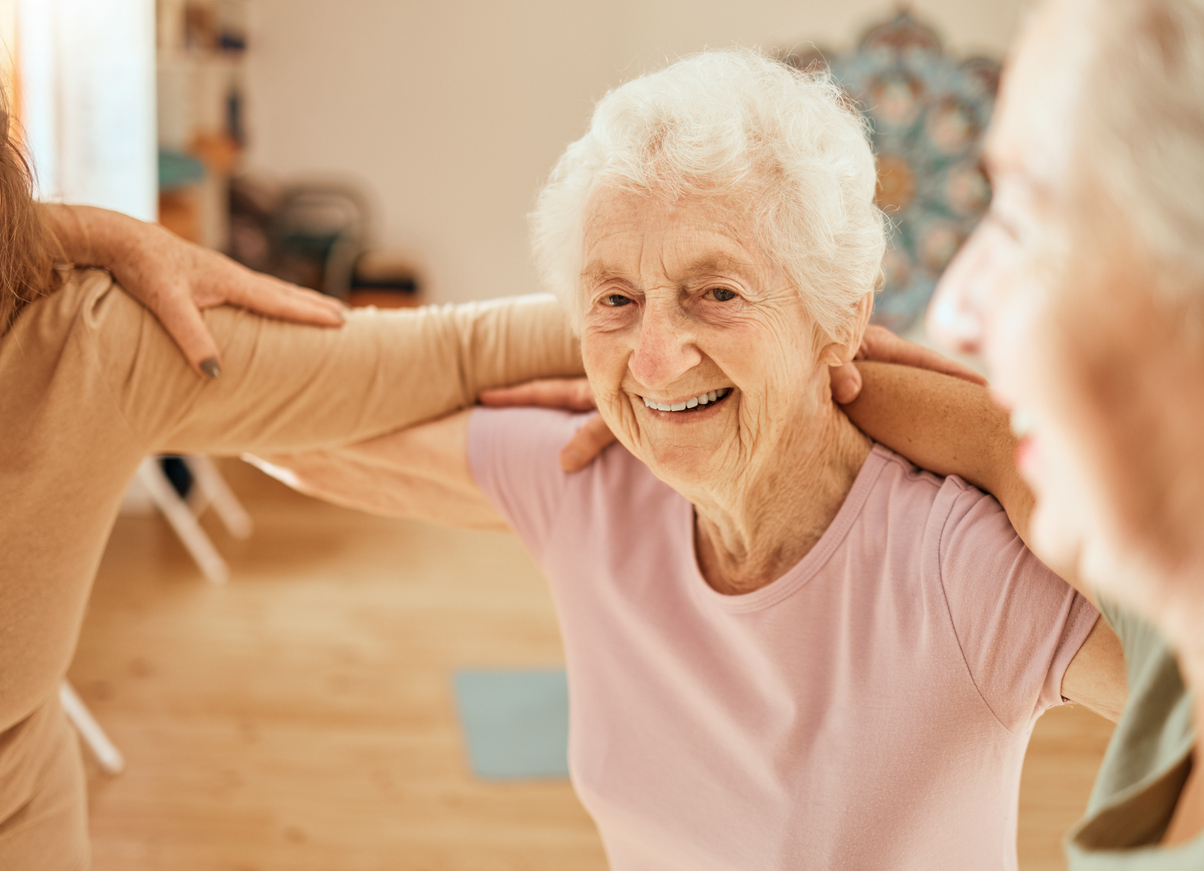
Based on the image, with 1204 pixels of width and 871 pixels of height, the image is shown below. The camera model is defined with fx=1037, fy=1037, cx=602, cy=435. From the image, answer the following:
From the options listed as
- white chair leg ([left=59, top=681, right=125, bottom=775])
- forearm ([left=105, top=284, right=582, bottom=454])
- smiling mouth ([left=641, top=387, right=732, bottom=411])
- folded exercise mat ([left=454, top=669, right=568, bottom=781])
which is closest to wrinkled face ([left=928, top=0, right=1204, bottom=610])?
smiling mouth ([left=641, top=387, right=732, bottom=411])

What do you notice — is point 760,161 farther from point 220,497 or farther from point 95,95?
point 220,497

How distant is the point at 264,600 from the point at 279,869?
1411 mm

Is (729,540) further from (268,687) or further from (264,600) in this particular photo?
(264,600)

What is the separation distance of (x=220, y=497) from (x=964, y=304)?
4.12m

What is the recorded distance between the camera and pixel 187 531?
384 centimetres

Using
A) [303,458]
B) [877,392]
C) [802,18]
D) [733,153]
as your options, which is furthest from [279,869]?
[802,18]

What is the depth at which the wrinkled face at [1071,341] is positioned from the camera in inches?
22.0

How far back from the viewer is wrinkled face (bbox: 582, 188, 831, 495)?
41.9 inches

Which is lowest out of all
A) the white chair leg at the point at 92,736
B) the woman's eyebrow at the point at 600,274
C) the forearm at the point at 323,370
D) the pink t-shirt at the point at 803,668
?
the white chair leg at the point at 92,736

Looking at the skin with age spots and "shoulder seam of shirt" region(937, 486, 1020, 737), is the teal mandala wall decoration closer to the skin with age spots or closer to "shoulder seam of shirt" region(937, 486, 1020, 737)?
the skin with age spots

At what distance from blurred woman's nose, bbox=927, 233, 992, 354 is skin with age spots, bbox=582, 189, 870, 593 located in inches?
15.4

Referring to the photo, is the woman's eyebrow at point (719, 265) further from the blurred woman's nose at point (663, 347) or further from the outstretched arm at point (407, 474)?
the outstretched arm at point (407, 474)

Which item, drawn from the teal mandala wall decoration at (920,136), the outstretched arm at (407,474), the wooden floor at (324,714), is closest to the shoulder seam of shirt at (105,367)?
the outstretched arm at (407,474)

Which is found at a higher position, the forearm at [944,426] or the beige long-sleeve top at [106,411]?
the forearm at [944,426]
